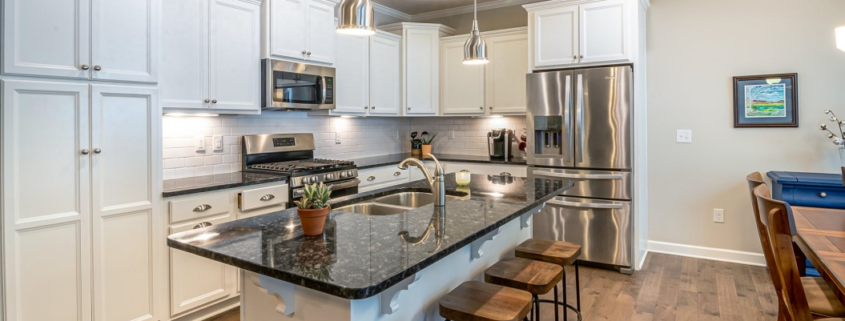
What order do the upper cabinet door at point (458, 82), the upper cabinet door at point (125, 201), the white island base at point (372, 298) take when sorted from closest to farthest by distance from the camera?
the white island base at point (372, 298) → the upper cabinet door at point (125, 201) → the upper cabinet door at point (458, 82)

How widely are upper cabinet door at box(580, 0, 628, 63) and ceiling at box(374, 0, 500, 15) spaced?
4.66 ft

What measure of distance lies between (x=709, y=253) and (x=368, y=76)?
3.38 meters

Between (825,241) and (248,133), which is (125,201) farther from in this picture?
(825,241)

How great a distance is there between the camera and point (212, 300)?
9.19 feet

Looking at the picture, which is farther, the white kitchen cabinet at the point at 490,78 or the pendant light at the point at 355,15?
the white kitchen cabinet at the point at 490,78

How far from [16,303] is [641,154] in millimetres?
4131

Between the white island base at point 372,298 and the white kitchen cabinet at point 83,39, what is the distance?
1.44m

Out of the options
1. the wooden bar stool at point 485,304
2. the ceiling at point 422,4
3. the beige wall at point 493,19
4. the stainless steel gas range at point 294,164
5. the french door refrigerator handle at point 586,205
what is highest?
the ceiling at point 422,4

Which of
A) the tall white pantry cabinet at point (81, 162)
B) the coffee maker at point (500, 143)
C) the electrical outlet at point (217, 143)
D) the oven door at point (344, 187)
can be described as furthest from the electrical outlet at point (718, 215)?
the tall white pantry cabinet at point (81, 162)

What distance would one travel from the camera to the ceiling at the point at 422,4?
4.79 metres

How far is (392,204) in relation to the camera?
243 cm

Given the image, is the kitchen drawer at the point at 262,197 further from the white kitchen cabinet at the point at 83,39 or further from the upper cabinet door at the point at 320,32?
the upper cabinet door at the point at 320,32

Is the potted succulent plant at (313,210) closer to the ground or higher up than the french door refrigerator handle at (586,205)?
higher up

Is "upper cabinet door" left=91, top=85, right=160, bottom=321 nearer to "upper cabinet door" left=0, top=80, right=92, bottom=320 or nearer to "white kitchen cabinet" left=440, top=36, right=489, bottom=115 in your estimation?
"upper cabinet door" left=0, top=80, right=92, bottom=320
